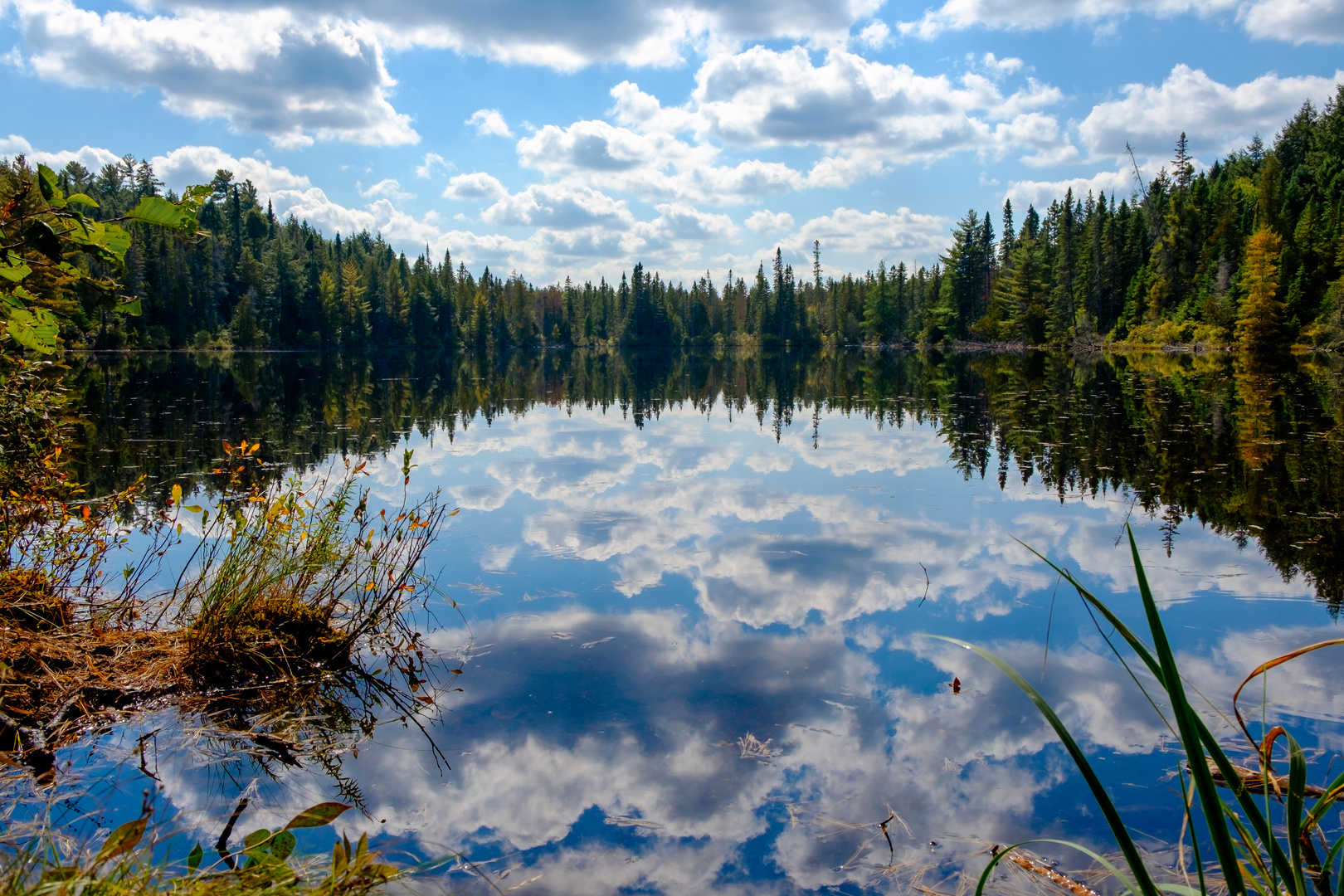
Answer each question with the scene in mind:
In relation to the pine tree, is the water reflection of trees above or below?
below

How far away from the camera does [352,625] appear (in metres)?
6.37

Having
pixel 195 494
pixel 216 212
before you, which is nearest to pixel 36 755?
pixel 195 494

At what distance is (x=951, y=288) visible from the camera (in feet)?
241

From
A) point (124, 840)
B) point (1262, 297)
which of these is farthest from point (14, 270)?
point (1262, 297)

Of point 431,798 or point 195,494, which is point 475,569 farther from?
point 195,494

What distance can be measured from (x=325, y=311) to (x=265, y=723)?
86.9 m

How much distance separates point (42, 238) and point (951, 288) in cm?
7753

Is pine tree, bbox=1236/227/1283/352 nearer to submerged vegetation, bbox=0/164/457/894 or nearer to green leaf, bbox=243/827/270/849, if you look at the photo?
submerged vegetation, bbox=0/164/457/894

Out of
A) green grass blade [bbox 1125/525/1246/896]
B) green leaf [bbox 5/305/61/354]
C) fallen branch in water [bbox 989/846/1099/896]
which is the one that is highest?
green leaf [bbox 5/305/61/354]

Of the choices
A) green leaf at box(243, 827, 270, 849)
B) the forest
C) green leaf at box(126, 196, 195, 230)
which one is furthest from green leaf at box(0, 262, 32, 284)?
the forest

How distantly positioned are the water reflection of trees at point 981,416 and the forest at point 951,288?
750 centimetres

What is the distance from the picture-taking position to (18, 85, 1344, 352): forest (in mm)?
48469

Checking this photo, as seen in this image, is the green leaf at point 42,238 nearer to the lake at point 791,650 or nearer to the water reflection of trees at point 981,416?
the lake at point 791,650

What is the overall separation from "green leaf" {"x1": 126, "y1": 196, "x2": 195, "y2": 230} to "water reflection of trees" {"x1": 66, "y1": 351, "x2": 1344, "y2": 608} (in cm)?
901
